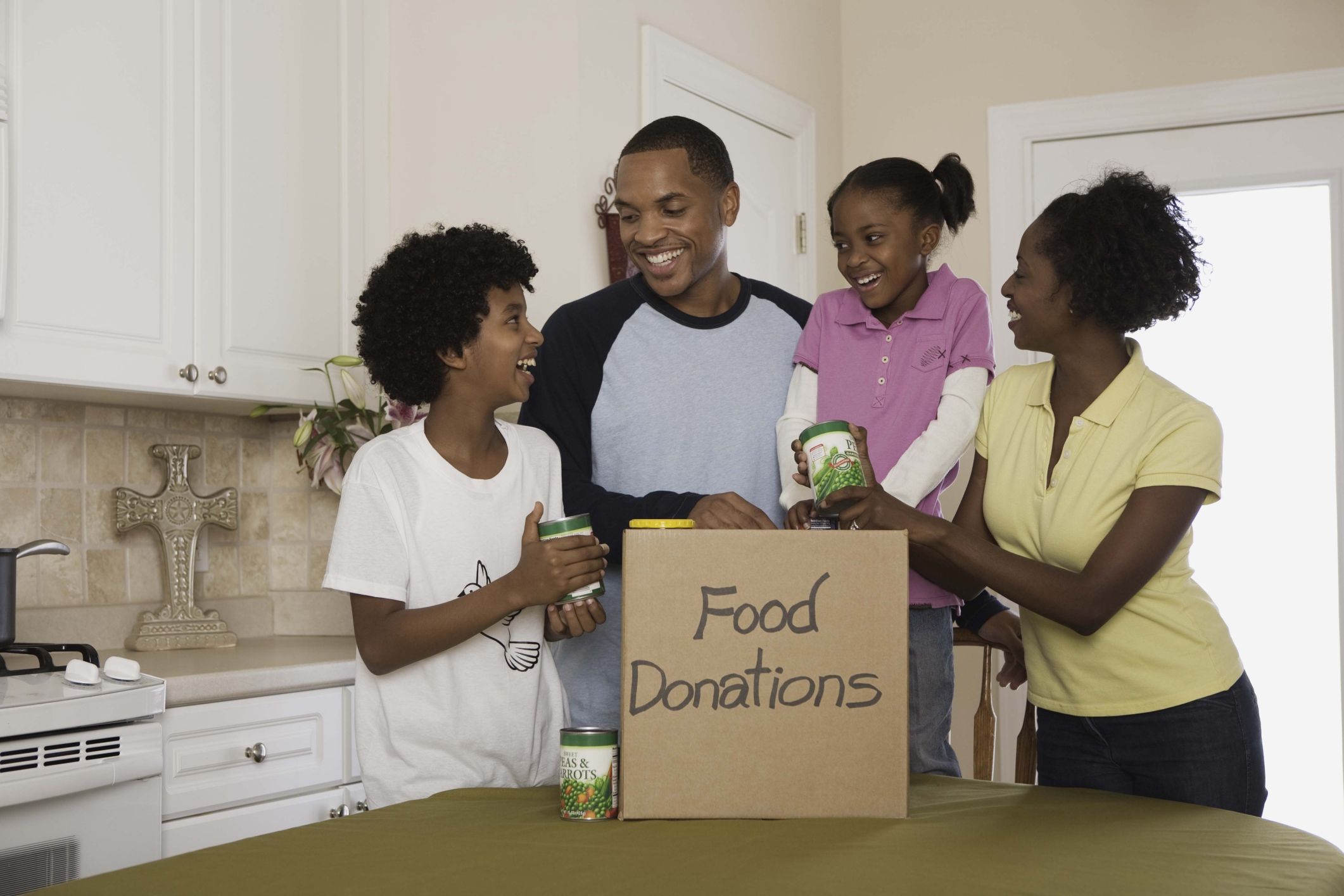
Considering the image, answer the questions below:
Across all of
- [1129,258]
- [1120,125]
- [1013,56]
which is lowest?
[1129,258]

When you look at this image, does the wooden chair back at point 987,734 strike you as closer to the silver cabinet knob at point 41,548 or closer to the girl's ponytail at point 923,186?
the girl's ponytail at point 923,186

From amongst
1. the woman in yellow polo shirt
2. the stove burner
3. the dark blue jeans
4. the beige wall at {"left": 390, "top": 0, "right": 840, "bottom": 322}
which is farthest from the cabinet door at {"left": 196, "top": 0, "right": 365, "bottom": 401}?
the dark blue jeans

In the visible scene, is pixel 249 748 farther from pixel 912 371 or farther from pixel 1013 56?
pixel 1013 56

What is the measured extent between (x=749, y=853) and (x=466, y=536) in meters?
0.60

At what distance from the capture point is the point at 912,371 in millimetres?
1527

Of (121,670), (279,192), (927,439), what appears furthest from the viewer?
(279,192)

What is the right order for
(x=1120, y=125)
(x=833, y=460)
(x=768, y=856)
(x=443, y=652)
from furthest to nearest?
(x=1120, y=125)
(x=443, y=652)
(x=833, y=460)
(x=768, y=856)

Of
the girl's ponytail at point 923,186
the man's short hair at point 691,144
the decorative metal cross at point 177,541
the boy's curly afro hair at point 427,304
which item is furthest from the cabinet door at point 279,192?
the girl's ponytail at point 923,186

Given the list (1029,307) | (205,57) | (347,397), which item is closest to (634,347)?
(1029,307)

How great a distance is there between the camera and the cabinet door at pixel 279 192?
90.6 inches

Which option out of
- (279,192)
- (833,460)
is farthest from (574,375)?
(279,192)

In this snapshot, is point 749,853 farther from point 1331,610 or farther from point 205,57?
point 1331,610

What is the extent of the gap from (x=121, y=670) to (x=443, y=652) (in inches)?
29.4

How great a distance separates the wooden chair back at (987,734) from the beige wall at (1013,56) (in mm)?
1622
